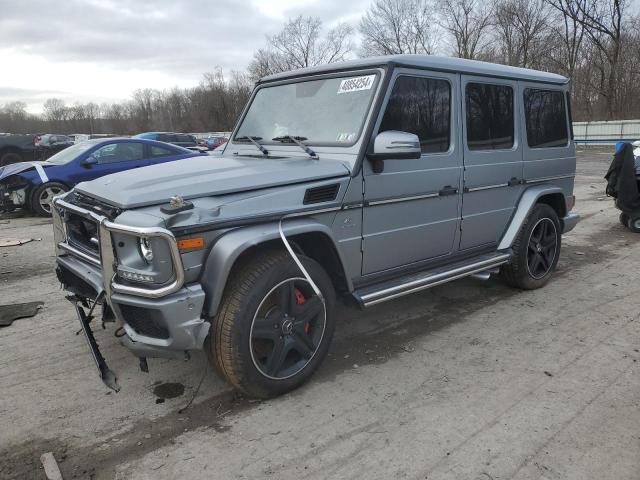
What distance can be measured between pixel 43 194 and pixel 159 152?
7.88 feet

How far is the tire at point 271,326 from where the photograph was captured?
2898 millimetres

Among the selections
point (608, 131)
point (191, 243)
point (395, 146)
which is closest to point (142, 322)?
point (191, 243)

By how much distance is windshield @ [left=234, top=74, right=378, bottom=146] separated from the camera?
3.61 m

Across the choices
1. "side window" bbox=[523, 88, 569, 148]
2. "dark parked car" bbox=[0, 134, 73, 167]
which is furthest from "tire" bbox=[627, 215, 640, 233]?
"dark parked car" bbox=[0, 134, 73, 167]

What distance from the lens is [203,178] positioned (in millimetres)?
3117

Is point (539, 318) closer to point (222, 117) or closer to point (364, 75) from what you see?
point (364, 75)

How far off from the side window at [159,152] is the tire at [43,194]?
182 cm

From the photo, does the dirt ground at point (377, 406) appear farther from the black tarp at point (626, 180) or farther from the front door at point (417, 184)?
the black tarp at point (626, 180)

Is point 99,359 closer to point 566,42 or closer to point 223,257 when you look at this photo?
point 223,257

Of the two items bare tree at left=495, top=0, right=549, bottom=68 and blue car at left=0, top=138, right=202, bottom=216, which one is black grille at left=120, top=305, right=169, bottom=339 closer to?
blue car at left=0, top=138, right=202, bottom=216

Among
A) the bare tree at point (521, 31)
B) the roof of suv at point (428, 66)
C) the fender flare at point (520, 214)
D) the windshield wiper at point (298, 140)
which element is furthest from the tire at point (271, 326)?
the bare tree at point (521, 31)

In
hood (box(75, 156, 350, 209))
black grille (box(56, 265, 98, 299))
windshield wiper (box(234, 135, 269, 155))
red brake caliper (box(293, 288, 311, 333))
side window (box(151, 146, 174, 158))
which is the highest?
side window (box(151, 146, 174, 158))

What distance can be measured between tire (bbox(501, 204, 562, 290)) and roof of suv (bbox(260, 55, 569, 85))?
1397 mm

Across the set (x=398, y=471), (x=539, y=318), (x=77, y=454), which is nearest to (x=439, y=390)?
(x=398, y=471)
